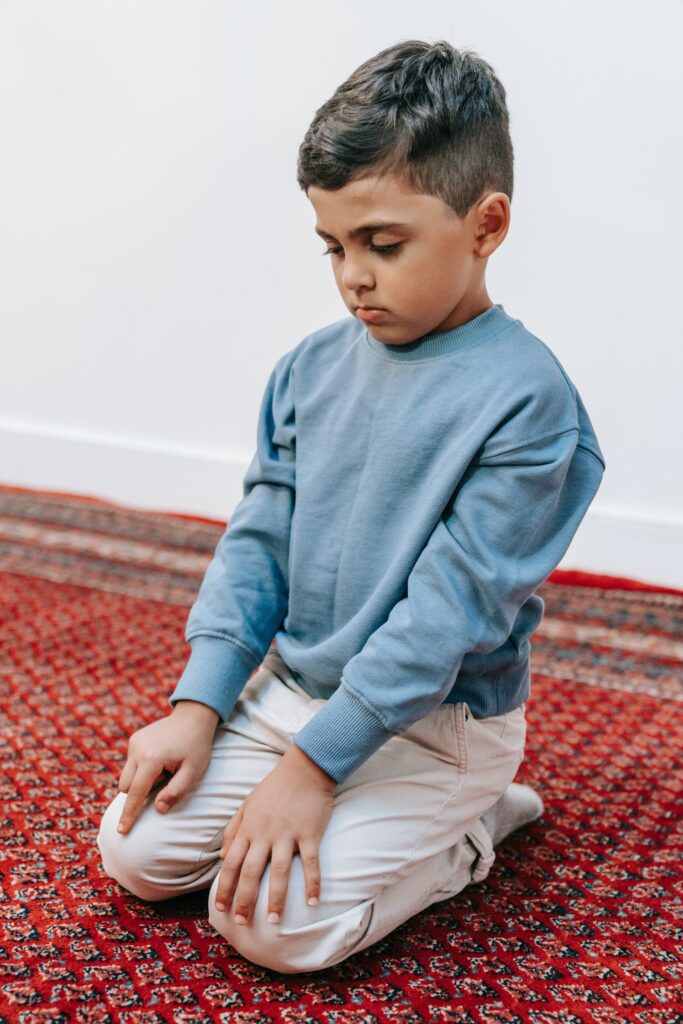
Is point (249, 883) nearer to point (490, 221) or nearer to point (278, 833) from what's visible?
point (278, 833)

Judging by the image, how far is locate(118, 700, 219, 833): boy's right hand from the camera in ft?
2.68

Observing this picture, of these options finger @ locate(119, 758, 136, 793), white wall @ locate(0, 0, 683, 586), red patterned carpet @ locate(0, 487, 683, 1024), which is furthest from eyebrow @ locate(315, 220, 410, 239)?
white wall @ locate(0, 0, 683, 586)

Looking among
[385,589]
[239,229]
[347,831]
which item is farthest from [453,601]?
[239,229]

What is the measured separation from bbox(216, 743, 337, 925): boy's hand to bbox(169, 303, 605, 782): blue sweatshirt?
0.02 metres

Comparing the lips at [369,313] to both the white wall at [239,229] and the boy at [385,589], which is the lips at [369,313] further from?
the white wall at [239,229]

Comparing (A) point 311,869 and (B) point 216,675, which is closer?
(A) point 311,869

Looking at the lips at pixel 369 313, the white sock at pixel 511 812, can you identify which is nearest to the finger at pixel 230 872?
the white sock at pixel 511 812

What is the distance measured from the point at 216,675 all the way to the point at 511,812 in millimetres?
332

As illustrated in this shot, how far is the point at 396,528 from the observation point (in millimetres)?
852

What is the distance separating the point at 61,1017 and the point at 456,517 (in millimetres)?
446

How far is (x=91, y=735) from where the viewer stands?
3.85ft

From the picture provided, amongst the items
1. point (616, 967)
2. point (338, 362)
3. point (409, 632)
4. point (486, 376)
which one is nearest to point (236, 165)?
point (338, 362)

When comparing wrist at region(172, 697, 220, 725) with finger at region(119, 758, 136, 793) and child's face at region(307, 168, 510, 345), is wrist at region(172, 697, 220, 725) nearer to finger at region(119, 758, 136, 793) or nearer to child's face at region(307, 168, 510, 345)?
finger at region(119, 758, 136, 793)

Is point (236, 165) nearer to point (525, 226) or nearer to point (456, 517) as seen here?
point (525, 226)
